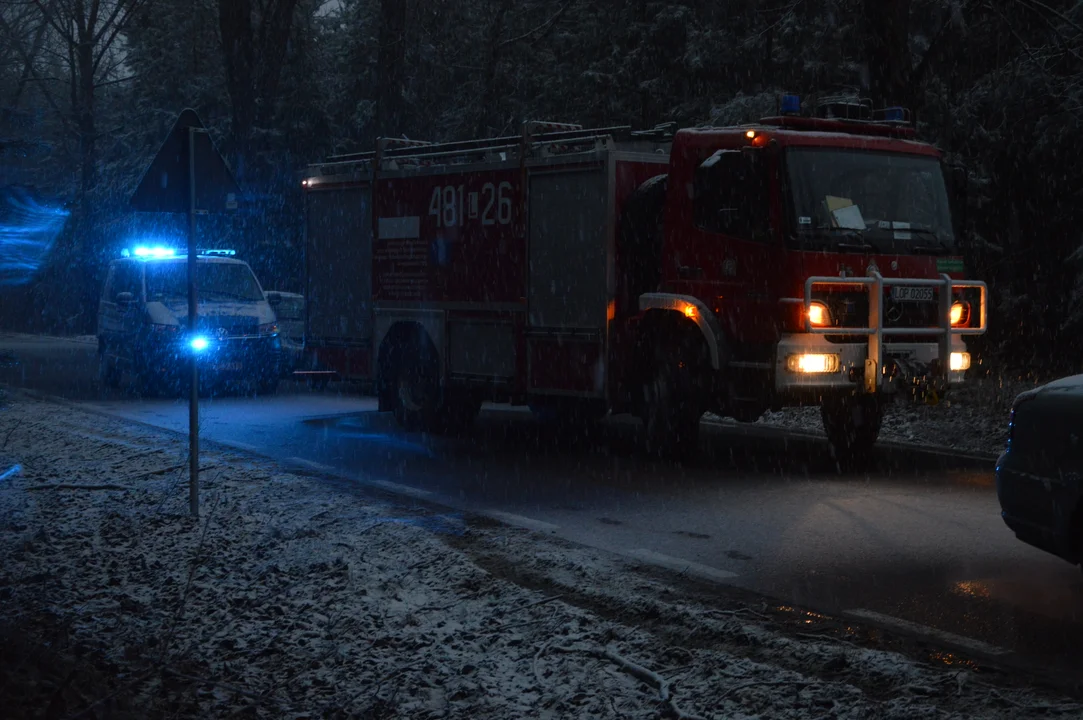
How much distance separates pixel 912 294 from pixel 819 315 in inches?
35.9

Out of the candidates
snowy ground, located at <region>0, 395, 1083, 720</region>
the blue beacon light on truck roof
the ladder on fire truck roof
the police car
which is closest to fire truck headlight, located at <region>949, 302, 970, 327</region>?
the ladder on fire truck roof

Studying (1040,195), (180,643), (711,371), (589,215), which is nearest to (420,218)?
(589,215)

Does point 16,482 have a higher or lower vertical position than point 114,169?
lower

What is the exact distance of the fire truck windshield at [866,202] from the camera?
11406mm

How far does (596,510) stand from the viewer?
33.3 feet

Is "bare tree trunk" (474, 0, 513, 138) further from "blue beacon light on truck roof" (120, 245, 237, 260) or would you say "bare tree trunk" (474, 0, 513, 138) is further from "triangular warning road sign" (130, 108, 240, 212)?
"triangular warning road sign" (130, 108, 240, 212)

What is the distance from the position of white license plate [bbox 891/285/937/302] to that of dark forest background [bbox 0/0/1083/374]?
376 cm

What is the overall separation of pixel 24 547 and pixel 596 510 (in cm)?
389

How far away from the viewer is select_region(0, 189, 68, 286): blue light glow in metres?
12.5

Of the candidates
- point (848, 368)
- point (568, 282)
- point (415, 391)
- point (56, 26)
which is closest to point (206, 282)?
point (415, 391)

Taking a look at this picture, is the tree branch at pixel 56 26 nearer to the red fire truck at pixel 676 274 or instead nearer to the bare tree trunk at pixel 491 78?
the bare tree trunk at pixel 491 78

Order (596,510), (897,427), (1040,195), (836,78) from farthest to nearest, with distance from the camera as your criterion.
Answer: (836,78) < (1040,195) < (897,427) < (596,510)

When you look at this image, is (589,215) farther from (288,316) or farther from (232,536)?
(288,316)

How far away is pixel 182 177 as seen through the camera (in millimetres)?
9859
